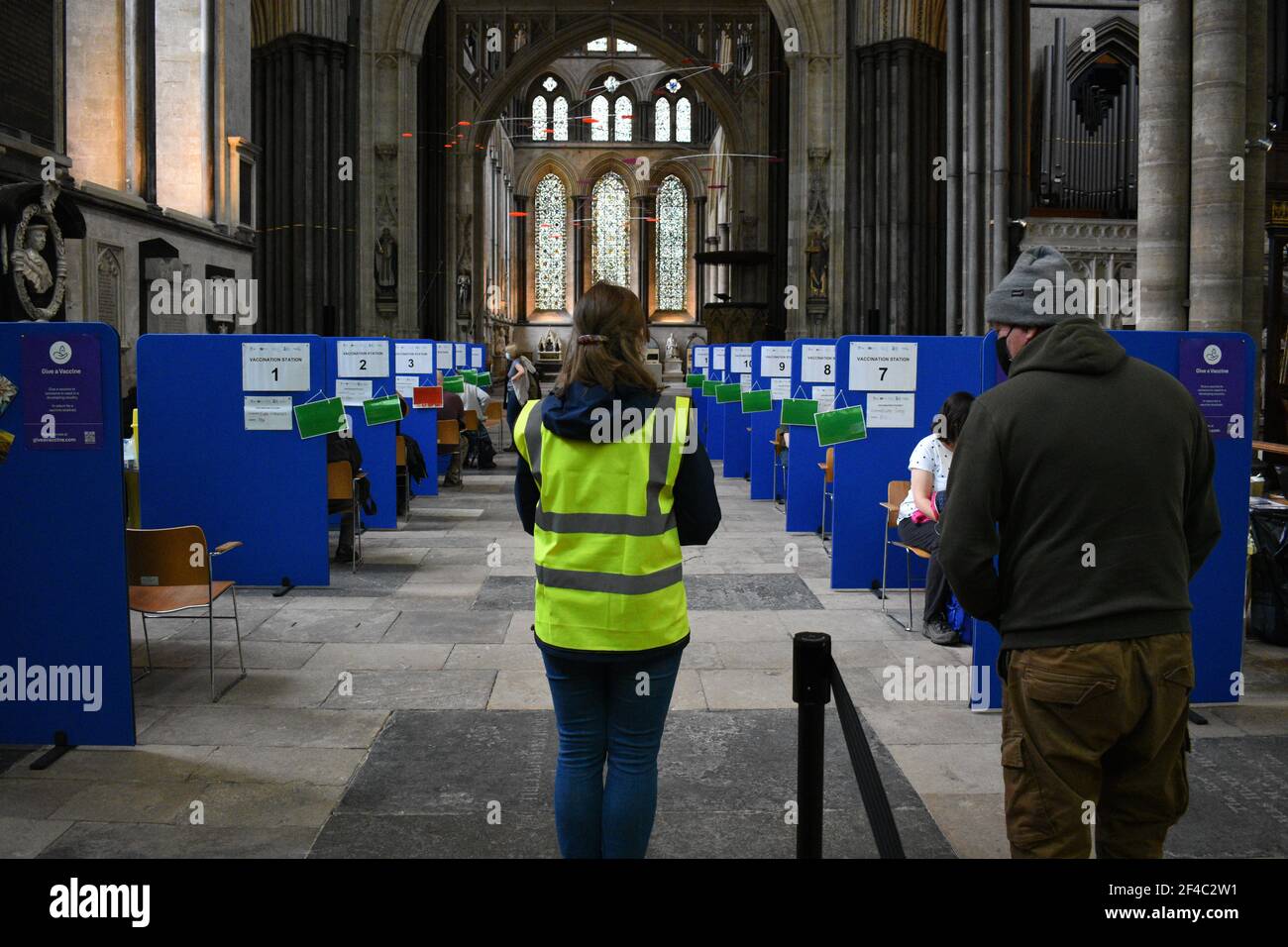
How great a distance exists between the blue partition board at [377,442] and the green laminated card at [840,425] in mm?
4280

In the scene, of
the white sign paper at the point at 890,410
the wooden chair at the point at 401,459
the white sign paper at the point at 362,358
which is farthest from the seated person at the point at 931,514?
the wooden chair at the point at 401,459

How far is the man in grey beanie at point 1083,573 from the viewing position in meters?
2.59

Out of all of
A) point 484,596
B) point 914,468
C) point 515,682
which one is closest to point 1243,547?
point 914,468

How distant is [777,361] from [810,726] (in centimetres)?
949

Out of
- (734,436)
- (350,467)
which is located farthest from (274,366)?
(734,436)

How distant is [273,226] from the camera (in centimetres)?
2353

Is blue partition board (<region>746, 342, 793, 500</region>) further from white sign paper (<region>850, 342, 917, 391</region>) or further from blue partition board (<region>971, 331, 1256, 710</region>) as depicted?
blue partition board (<region>971, 331, 1256, 710</region>)

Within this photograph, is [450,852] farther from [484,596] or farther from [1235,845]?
[484,596]

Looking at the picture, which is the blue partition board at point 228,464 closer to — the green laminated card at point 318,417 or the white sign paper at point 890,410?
the green laminated card at point 318,417

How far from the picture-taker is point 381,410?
403 inches

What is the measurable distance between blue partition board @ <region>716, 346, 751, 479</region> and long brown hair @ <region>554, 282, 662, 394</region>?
12.1 metres

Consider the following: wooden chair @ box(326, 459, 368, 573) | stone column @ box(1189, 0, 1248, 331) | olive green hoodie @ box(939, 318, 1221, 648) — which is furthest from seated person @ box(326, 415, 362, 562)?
olive green hoodie @ box(939, 318, 1221, 648)

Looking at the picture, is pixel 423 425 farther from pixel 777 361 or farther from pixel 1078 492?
pixel 1078 492

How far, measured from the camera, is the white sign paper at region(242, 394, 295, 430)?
766 centimetres
